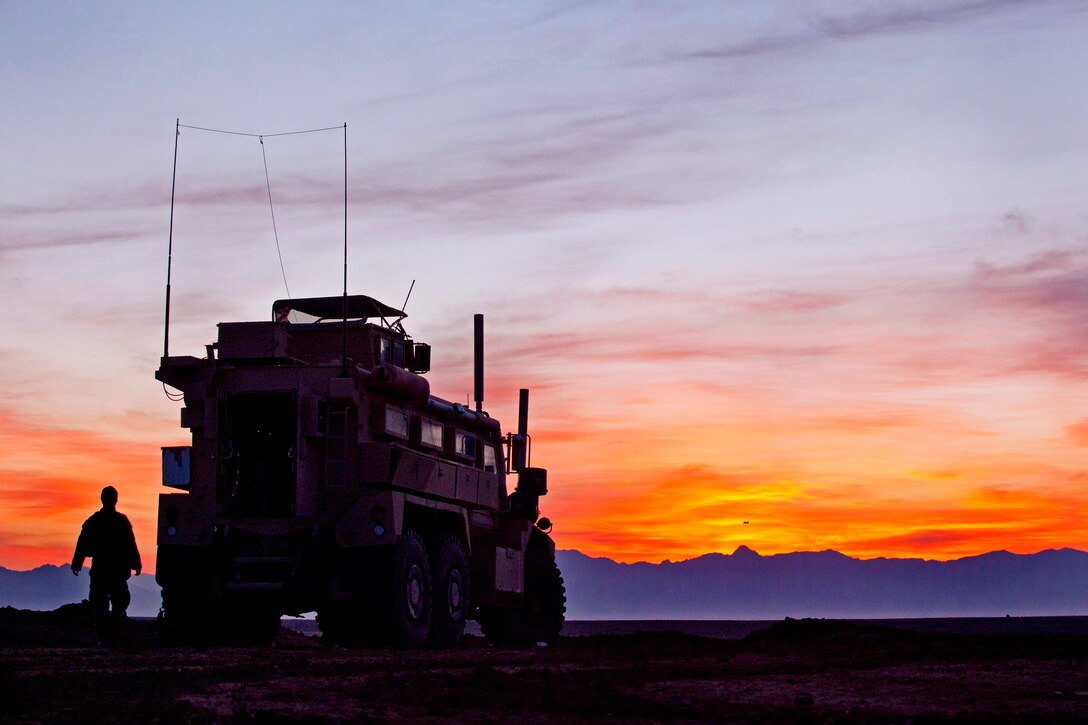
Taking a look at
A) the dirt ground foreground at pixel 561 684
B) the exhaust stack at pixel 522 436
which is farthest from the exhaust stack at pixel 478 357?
the dirt ground foreground at pixel 561 684

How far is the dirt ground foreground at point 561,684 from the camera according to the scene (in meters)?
11.8

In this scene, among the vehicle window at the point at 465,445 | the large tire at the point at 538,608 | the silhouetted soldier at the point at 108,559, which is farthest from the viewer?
the large tire at the point at 538,608

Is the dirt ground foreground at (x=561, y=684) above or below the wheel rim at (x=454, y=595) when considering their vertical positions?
below

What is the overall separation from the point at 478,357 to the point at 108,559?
404 inches

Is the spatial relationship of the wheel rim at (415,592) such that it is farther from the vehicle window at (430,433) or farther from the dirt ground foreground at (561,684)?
the vehicle window at (430,433)

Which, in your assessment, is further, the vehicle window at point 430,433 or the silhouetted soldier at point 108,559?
the vehicle window at point 430,433

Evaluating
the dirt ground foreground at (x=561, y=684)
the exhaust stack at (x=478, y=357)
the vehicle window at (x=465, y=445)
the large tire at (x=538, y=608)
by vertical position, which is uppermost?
the exhaust stack at (x=478, y=357)

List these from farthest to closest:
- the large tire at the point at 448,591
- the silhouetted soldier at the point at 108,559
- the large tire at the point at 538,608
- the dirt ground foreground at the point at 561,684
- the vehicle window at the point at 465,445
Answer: the large tire at the point at 538,608 → the vehicle window at the point at 465,445 → the large tire at the point at 448,591 → the silhouetted soldier at the point at 108,559 → the dirt ground foreground at the point at 561,684

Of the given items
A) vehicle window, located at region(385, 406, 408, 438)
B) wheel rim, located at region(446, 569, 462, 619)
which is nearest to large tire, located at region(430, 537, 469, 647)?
wheel rim, located at region(446, 569, 462, 619)

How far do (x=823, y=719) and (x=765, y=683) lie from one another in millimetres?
3983

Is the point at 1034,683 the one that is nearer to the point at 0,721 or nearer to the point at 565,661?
the point at 565,661

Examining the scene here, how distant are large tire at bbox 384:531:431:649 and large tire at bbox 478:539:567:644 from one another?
6577 mm

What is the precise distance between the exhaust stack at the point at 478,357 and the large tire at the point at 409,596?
6561 mm

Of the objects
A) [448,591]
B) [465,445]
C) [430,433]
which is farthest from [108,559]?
[465,445]
